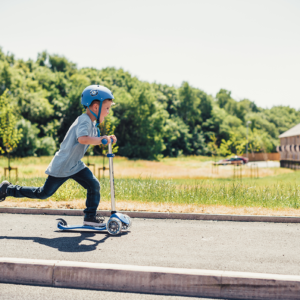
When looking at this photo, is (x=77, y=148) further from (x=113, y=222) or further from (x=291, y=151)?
(x=291, y=151)

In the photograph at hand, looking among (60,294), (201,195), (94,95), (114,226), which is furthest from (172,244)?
(201,195)

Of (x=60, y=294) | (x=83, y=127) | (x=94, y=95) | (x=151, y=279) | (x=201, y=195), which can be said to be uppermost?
(x=94, y=95)

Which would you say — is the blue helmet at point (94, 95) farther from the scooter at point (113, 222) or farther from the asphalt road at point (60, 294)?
the asphalt road at point (60, 294)

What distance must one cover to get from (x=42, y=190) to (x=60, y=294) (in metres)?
1.91

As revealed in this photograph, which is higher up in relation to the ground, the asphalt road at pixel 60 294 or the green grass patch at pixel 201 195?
the green grass patch at pixel 201 195

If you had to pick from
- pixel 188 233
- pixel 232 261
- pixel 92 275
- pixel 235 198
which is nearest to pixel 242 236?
pixel 188 233

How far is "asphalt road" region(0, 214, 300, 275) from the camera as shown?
145 inches

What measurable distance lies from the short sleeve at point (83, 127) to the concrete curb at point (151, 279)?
1.66 m

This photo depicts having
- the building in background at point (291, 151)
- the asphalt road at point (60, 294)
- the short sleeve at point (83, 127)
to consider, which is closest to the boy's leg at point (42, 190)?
the short sleeve at point (83, 127)

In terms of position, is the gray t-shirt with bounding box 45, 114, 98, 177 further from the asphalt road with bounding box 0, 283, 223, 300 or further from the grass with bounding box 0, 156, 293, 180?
the grass with bounding box 0, 156, 293, 180

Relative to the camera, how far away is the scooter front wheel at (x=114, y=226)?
186 inches

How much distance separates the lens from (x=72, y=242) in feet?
14.9

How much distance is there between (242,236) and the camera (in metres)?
4.93

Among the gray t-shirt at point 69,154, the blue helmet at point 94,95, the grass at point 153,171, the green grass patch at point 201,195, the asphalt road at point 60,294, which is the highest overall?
the blue helmet at point 94,95
